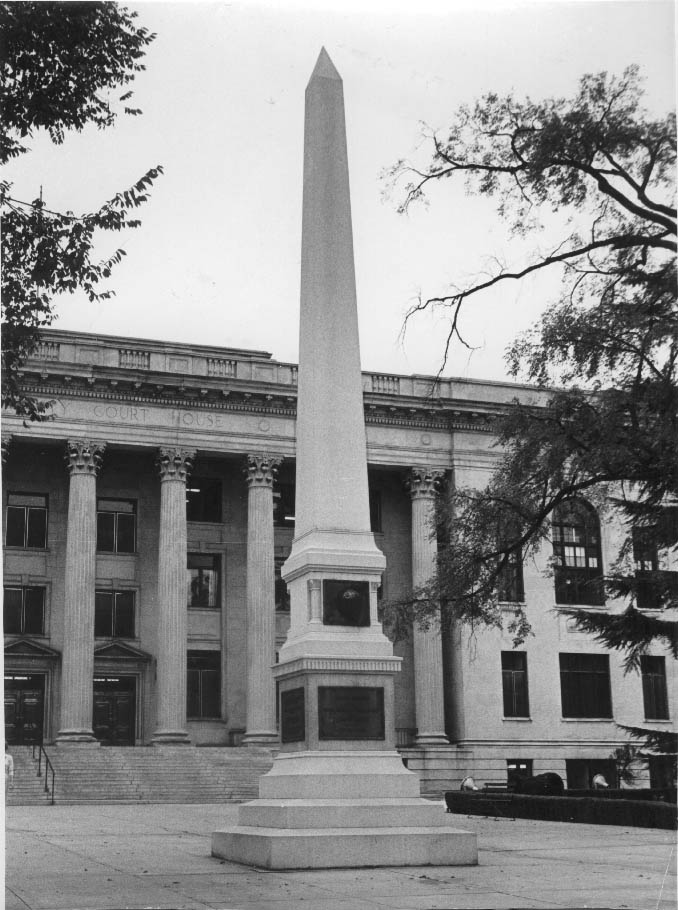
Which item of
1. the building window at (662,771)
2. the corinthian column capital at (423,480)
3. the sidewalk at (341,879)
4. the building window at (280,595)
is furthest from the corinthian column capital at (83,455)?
the sidewalk at (341,879)

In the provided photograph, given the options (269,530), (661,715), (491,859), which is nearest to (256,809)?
(491,859)

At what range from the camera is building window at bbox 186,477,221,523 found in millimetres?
50188

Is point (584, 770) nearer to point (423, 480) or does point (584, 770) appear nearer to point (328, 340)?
point (423, 480)

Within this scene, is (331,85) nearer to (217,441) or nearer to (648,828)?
(648,828)

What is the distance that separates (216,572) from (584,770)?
1740 cm

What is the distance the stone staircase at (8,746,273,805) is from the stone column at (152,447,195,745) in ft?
4.21

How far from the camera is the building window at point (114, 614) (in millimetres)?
47750

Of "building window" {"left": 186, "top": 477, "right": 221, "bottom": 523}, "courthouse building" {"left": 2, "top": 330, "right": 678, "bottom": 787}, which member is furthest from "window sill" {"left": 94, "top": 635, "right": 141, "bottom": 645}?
"building window" {"left": 186, "top": 477, "right": 221, "bottom": 523}

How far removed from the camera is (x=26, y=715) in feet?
149

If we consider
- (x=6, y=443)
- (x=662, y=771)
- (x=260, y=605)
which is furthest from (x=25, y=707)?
(x=662, y=771)

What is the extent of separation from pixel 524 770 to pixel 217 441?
60.0 ft

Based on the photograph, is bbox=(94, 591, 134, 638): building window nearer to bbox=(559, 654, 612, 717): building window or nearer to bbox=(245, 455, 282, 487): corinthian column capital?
bbox=(245, 455, 282, 487): corinthian column capital

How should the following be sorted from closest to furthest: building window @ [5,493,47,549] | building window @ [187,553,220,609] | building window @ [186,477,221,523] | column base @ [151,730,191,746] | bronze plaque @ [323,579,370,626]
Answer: bronze plaque @ [323,579,370,626]
column base @ [151,730,191,746]
building window @ [5,493,47,549]
building window @ [187,553,220,609]
building window @ [186,477,221,523]

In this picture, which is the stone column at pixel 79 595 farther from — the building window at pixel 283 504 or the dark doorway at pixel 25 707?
the building window at pixel 283 504
